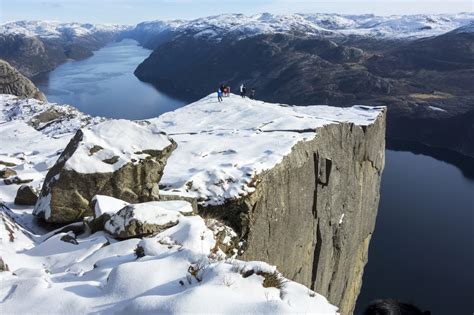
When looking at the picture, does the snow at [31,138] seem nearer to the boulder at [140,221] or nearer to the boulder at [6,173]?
the boulder at [6,173]

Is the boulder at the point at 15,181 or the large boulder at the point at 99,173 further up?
the large boulder at the point at 99,173

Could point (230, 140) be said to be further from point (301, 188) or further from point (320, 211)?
point (320, 211)

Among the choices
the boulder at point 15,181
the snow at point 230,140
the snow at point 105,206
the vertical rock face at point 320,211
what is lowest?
the vertical rock face at point 320,211

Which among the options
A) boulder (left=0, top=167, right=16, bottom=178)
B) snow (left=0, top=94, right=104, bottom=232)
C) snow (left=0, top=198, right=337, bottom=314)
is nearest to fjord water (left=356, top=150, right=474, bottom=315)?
snow (left=0, top=94, right=104, bottom=232)

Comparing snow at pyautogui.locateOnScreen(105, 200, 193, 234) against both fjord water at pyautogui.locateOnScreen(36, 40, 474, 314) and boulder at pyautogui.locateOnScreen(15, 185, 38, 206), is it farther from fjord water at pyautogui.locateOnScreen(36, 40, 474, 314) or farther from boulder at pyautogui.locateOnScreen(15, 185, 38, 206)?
fjord water at pyautogui.locateOnScreen(36, 40, 474, 314)

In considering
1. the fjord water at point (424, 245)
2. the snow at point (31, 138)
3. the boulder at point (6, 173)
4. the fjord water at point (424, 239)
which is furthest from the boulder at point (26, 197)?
the fjord water at point (424, 239)

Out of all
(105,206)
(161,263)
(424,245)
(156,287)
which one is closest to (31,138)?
(105,206)

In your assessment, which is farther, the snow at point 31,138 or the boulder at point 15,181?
the boulder at point 15,181
